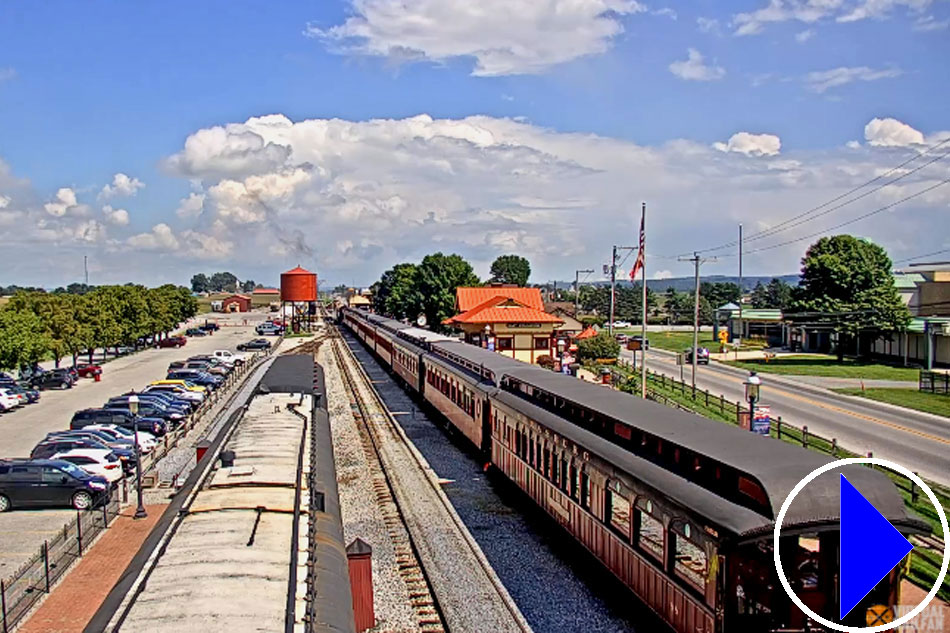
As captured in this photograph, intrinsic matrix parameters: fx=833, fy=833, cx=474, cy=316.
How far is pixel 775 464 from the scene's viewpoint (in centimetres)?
991

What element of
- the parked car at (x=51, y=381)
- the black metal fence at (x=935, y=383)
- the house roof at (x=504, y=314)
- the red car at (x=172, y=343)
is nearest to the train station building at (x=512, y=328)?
the house roof at (x=504, y=314)

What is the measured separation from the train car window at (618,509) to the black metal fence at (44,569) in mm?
9499

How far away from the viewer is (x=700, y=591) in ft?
33.0

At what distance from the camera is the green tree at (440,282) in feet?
304

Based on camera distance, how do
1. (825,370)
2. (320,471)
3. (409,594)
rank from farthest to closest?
1. (825,370)
2. (409,594)
3. (320,471)

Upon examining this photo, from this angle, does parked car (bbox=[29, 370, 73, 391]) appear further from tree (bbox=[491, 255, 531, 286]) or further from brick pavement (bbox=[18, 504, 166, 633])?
tree (bbox=[491, 255, 531, 286])

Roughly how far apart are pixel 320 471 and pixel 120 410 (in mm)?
23357

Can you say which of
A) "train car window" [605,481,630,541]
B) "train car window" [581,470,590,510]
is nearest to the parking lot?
Answer: "train car window" [581,470,590,510]

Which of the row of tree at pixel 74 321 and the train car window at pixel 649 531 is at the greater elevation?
the row of tree at pixel 74 321

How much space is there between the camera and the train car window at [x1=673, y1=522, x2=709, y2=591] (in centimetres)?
1001

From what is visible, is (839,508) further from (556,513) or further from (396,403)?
(396,403)

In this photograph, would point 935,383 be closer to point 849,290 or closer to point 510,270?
point 849,290

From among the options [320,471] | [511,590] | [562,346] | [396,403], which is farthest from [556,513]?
[562,346]

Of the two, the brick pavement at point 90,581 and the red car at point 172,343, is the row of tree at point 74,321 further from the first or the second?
the brick pavement at point 90,581
